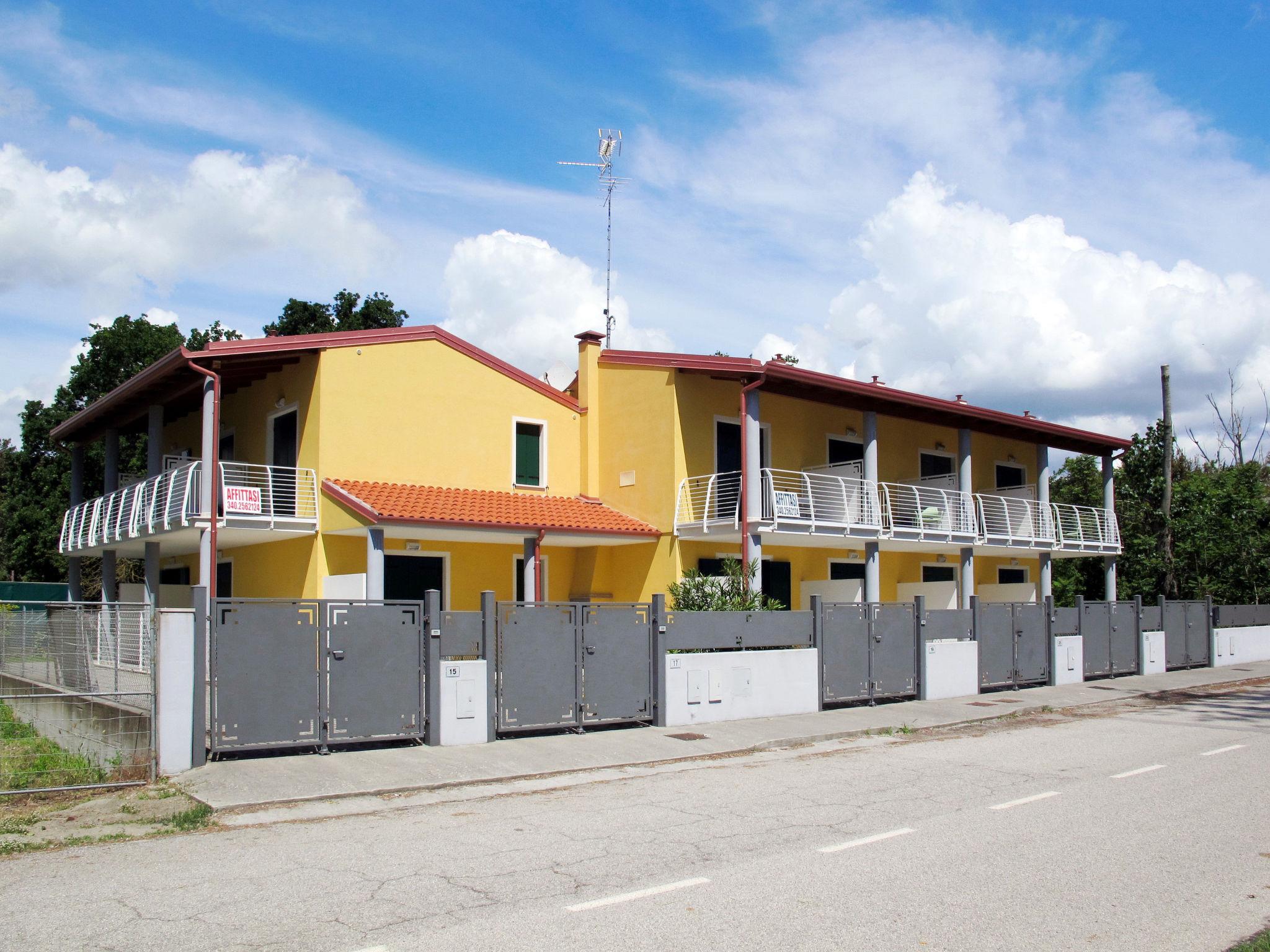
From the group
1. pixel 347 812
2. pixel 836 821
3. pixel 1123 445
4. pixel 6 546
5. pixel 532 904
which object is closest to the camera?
pixel 532 904

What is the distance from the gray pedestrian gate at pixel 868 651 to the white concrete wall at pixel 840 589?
4986 mm

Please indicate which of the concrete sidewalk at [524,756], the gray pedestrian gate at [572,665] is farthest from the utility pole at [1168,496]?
the gray pedestrian gate at [572,665]

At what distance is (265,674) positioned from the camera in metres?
11.1

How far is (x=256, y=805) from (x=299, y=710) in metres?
2.06

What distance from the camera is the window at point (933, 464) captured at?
2748 centimetres

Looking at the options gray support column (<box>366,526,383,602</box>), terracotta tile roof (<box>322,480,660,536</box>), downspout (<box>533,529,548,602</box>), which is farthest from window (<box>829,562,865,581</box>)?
gray support column (<box>366,526,383,602</box>)

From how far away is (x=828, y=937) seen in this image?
548 cm

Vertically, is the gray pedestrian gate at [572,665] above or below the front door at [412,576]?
below

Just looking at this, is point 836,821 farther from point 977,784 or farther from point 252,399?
point 252,399

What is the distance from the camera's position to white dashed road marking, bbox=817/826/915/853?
754 cm

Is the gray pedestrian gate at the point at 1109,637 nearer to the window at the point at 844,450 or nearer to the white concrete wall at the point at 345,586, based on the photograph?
the window at the point at 844,450

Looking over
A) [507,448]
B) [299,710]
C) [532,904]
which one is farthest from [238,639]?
[507,448]

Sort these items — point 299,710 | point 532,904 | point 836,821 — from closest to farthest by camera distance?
1. point 532,904
2. point 836,821
3. point 299,710

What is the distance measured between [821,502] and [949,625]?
525cm
